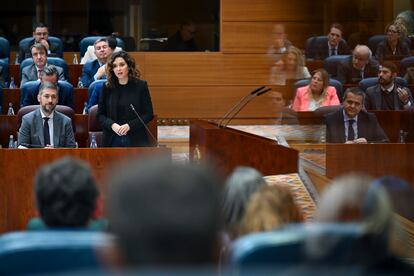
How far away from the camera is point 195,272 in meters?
1.60

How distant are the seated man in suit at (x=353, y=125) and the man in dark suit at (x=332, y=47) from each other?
2345 mm

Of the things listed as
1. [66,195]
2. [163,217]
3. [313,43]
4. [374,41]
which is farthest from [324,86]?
[163,217]

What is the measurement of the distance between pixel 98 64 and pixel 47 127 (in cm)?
284

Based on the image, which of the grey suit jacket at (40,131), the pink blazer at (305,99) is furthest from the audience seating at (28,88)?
the pink blazer at (305,99)

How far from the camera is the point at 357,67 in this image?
978cm

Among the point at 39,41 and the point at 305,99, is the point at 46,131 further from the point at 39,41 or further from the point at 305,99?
the point at 39,41

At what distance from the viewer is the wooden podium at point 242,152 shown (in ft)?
23.2

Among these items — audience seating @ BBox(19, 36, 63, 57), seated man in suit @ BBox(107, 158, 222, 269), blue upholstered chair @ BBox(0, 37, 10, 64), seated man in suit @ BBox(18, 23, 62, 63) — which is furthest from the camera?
blue upholstered chair @ BBox(0, 37, 10, 64)

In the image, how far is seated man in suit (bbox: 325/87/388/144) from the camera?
801 cm

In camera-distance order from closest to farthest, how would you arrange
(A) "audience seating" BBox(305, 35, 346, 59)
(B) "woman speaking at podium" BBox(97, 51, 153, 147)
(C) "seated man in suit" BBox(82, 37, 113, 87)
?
1. (B) "woman speaking at podium" BBox(97, 51, 153, 147)
2. (C) "seated man in suit" BBox(82, 37, 113, 87)
3. (A) "audience seating" BBox(305, 35, 346, 59)

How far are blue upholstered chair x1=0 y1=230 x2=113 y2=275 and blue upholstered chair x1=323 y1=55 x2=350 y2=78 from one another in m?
7.88

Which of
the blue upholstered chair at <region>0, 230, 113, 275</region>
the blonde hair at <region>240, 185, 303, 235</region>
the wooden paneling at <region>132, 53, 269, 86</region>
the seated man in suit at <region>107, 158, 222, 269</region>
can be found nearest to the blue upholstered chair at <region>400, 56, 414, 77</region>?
the wooden paneling at <region>132, 53, 269, 86</region>

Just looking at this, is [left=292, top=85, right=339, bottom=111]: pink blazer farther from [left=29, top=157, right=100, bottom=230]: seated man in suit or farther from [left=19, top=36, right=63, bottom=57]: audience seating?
[left=29, top=157, right=100, bottom=230]: seated man in suit

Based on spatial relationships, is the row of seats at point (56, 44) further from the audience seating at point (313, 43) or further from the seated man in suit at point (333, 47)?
the seated man in suit at point (333, 47)
